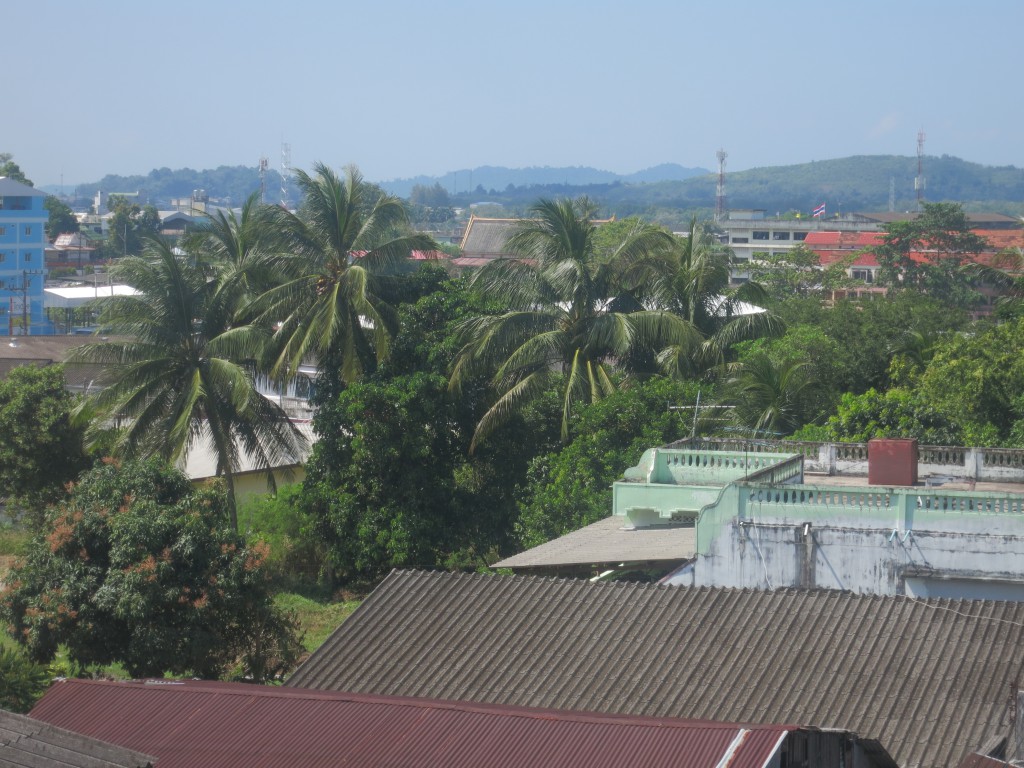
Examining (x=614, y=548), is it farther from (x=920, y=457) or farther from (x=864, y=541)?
(x=920, y=457)

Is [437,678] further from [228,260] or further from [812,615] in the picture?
[228,260]

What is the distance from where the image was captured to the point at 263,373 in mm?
28938

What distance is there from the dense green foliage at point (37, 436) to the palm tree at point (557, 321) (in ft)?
32.0

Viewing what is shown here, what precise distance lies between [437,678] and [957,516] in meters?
7.03

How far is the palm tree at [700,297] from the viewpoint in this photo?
2898 centimetres

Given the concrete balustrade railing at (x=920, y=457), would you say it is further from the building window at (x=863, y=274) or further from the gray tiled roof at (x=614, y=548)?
the building window at (x=863, y=274)

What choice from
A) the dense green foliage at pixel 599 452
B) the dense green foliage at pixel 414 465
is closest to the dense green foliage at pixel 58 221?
the dense green foliage at pixel 414 465

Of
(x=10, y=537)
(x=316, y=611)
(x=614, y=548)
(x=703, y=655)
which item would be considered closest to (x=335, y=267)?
(x=316, y=611)

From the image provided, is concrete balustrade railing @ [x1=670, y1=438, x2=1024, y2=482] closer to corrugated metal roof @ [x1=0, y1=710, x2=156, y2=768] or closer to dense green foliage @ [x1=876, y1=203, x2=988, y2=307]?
corrugated metal roof @ [x1=0, y1=710, x2=156, y2=768]

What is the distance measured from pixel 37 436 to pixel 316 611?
859 cm

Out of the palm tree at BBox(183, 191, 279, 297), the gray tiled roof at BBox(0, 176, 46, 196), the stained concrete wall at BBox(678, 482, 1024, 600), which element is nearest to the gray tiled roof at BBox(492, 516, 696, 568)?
the stained concrete wall at BBox(678, 482, 1024, 600)

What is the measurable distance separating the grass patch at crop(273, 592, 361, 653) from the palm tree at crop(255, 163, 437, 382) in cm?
464

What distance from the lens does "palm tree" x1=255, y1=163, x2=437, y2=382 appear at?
27875 mm

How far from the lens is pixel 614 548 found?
17.4m
